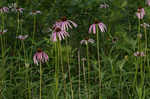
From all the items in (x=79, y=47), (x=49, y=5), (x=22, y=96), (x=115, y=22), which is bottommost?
(x=22, y=96)

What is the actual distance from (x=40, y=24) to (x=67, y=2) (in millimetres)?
584

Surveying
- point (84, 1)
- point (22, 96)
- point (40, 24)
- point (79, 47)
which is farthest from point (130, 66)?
point (40, 24)

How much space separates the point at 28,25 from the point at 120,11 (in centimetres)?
95

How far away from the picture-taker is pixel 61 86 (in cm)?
178

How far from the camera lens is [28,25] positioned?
288 cm

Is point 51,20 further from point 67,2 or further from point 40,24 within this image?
point 40,24

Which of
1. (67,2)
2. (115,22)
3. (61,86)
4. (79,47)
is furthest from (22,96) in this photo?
(115,22)

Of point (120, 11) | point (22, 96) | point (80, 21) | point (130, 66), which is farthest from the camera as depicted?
point (120, 11)

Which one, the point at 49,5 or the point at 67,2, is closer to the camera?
the point at 67,2

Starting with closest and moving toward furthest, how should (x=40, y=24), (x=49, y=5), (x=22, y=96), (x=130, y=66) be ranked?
(x=22, y=96)
(x=130, y=66)
(x=49, y=5)
(x=40, y=24)

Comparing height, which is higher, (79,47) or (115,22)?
(115,22)

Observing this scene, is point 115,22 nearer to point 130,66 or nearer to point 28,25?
point 130,66

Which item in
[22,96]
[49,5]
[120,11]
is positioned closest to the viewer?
[22,96]

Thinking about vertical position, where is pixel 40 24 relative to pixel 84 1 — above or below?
below
